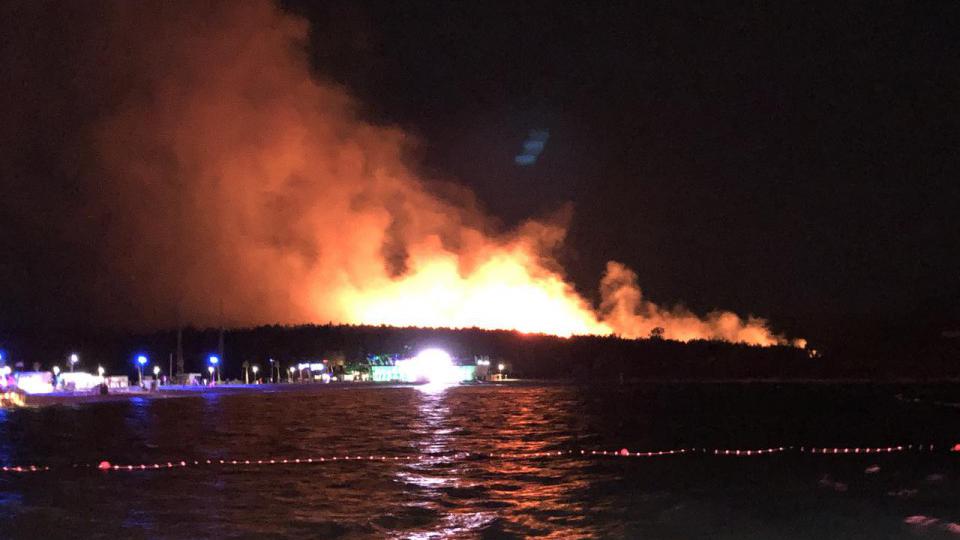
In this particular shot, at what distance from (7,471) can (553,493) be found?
12.4m

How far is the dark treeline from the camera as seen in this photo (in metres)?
118

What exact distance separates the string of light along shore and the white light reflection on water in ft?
2.75

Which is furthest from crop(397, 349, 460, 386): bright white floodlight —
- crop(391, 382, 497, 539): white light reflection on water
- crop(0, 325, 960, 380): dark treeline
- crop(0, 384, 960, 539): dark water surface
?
crop(391, 382, 497, 539): white light reflection on water

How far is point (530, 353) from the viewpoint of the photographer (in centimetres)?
11969

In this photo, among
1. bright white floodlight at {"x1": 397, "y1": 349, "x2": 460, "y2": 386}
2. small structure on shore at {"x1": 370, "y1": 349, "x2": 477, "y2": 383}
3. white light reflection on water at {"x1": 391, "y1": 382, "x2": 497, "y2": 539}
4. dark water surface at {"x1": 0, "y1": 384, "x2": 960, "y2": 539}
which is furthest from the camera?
small structure on shore at {"x1": 370, "y1": 349, "x2": 477, "y2": 383}

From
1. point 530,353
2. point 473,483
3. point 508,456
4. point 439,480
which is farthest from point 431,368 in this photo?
point 473,483

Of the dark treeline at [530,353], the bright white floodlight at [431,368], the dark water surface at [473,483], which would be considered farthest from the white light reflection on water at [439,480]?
the dark treeline at [530,353]

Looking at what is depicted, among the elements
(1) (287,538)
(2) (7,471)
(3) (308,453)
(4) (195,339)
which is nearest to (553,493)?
(1) (287,538)

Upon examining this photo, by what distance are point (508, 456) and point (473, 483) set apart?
433 centimetres

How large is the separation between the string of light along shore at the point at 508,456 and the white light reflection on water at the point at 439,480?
0.84 m

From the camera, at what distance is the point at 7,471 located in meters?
19.8

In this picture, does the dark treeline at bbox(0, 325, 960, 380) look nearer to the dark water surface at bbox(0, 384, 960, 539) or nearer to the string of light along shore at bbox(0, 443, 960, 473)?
the dark water surface at bbox(0, 384, 960, 539)

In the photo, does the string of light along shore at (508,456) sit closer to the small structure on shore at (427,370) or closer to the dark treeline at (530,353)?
the small structure on shore at (427,370)

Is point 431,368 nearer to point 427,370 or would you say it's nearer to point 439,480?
point 427,370
